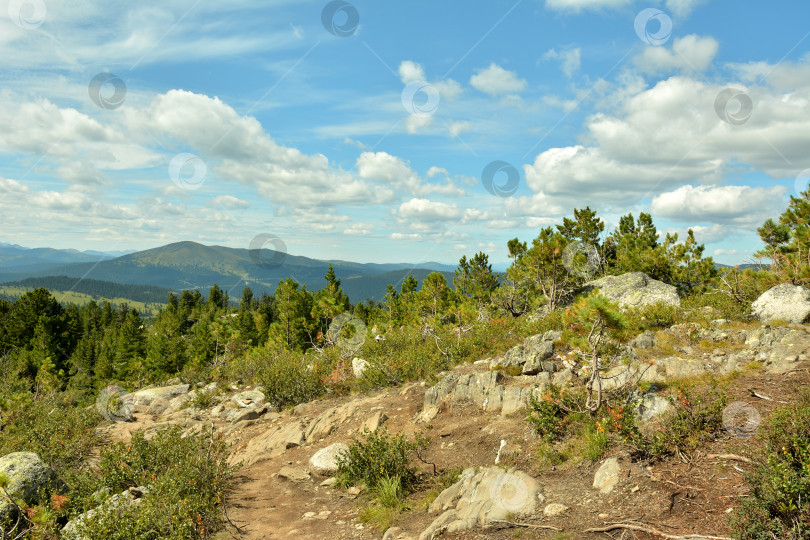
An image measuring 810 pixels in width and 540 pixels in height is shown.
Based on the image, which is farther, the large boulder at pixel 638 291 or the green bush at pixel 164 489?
the large boulder at pixel 638 291

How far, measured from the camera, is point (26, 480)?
31.8 ft

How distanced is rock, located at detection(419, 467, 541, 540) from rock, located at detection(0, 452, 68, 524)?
29.5 feet

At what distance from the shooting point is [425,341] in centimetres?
2153

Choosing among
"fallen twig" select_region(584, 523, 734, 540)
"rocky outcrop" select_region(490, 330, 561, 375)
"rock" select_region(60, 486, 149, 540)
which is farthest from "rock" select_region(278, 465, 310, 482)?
"fallen twig" select_region(584, 523, 734, 540)

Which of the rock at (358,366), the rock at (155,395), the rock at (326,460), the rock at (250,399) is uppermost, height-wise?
the rock at (358,366)

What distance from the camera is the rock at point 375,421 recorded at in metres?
12.9

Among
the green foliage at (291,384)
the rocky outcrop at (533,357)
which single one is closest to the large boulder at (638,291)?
the rocky outcrop at (533,357)

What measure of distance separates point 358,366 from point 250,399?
546 cm

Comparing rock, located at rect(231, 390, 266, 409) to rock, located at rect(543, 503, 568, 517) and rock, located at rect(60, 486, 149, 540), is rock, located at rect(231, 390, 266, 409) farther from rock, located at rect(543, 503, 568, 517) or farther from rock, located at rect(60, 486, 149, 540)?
rock, located at rect(543, 503, 568, 517)

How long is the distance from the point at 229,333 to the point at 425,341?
53463 millimetres

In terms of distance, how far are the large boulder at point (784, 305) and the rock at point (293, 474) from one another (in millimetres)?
15350

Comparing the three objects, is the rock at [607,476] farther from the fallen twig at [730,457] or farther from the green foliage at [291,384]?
the green foliage at [291,384]

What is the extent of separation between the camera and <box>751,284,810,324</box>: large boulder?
13.9 meters

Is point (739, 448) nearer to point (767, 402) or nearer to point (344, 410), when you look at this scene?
point (767, 402)
